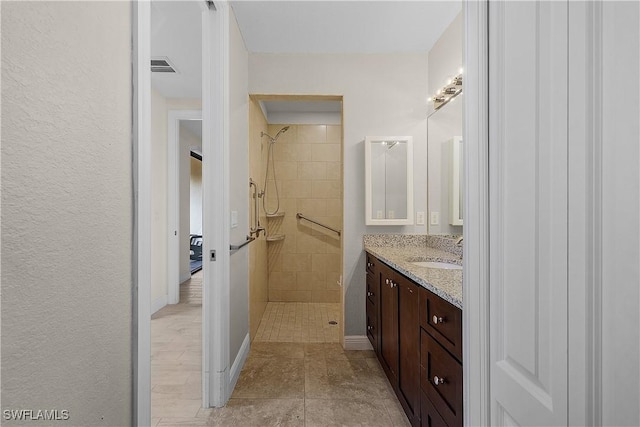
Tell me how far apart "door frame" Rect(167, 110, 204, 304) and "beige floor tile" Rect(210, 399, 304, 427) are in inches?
A: 99.6

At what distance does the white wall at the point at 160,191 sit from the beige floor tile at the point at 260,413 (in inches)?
91.5

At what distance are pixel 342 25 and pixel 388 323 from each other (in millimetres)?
2129

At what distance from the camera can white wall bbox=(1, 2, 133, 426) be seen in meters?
0.55

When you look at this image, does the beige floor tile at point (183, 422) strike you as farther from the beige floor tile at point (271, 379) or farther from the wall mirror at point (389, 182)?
the wall mirror at point (389, 182)

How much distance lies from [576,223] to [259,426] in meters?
1.84

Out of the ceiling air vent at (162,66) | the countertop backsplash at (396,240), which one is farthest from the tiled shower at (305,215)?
the countertop backsplash at (396,240)

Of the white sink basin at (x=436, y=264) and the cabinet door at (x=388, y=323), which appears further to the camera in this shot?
the white sink basin at (x=436, y=264)

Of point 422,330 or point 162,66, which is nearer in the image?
point 422,330

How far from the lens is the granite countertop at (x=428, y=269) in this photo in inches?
48.9

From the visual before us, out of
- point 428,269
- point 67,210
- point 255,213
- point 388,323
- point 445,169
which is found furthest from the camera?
point 255,213

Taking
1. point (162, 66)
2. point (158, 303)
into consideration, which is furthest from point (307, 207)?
point (162, 66)

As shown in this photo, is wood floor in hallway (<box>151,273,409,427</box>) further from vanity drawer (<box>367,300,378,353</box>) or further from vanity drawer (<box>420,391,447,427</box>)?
vanity drawer (<box>420,391,447,427</box>)

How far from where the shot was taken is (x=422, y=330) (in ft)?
4.94

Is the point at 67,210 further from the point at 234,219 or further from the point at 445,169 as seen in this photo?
the point at 445,169
